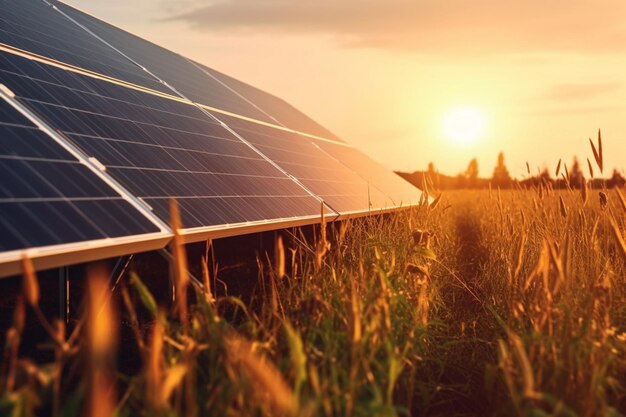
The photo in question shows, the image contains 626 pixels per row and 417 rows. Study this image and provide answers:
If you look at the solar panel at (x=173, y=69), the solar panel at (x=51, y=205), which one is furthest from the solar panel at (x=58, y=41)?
the solar panel at (x=51, y=205)

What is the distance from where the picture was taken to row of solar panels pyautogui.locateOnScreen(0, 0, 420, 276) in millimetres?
4449

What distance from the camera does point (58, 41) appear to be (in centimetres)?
905

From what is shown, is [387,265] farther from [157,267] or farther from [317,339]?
[157,267]

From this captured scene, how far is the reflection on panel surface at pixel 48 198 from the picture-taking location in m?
4.04

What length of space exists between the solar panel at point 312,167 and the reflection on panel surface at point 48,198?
445 centimetres

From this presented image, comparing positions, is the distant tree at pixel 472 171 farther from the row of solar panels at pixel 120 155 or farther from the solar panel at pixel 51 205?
the solar panel at pixel 51 205

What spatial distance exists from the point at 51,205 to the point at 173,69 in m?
9.05

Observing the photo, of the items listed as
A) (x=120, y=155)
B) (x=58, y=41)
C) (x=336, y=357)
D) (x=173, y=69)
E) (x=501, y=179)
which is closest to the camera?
(x=336, y=357)

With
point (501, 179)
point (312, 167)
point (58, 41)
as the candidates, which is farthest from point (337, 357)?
point (501, 179)

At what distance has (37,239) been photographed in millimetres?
3949

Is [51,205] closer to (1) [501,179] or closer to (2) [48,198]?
(2) [48,198]

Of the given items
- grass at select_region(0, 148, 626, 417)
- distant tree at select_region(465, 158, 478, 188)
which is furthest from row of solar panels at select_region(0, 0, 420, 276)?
distant tree at select_region(465, 158, 478, 188)

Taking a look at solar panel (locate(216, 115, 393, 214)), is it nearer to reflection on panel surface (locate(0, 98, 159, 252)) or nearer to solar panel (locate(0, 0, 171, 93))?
solar panel (locate(0, 0, 171, 93))

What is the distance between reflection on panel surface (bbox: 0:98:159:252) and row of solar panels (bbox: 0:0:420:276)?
12 millimetres
